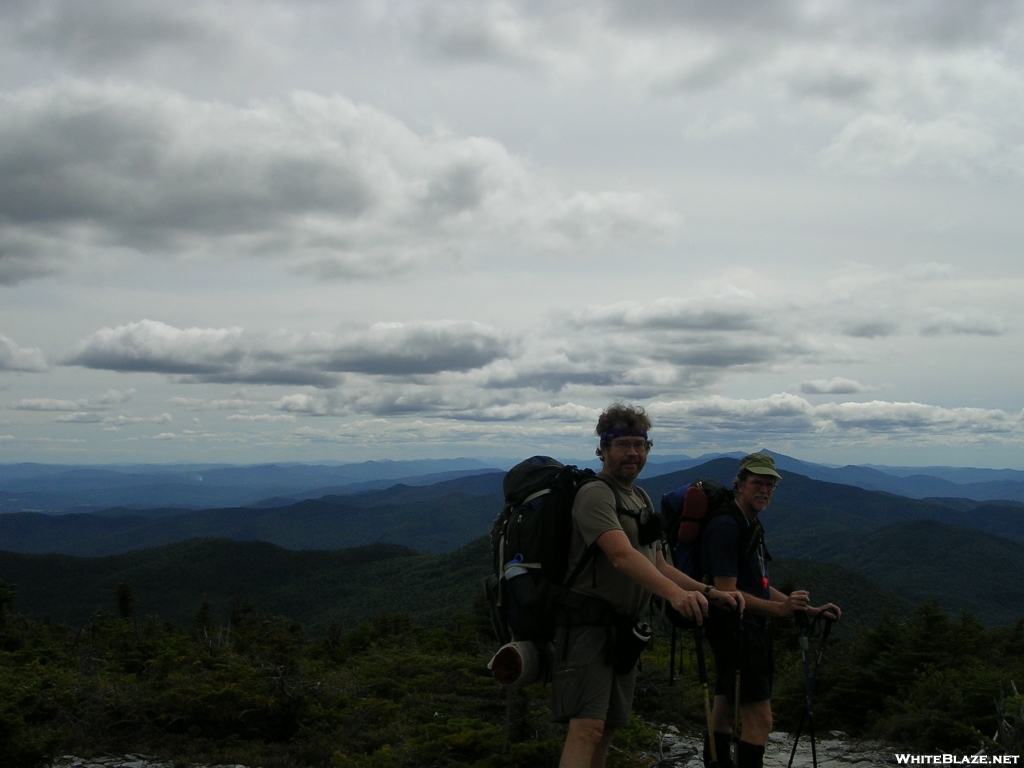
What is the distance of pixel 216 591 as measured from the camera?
162 metres

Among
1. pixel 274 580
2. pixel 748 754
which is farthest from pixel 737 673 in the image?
pixel 274 580

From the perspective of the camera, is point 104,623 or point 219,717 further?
point 104,623

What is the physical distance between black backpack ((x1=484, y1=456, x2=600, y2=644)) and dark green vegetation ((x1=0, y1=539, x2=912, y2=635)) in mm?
110726

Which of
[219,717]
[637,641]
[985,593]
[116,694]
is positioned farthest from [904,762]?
[985,593]

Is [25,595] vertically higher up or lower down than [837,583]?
lower down

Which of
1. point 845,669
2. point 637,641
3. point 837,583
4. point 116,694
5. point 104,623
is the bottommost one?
point 837,583

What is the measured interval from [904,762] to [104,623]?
2179cm

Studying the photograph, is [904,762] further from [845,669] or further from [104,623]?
[104,623]

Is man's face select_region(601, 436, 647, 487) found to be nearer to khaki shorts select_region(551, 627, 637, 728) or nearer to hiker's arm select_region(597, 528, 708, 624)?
hiker's arm select_region(597, 528, 708, 624)

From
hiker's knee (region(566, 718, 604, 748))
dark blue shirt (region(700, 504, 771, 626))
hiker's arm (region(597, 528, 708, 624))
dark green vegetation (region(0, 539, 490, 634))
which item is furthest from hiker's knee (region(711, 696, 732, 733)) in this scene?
dark green vegetation (region(0, 539, 490, 634))

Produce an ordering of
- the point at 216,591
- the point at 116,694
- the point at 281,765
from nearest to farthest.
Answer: the point at 281,765 < the point at 116,694 < the point at 216,591

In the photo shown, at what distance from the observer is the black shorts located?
5.09 metres

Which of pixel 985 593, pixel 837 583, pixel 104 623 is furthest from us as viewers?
pixel 985 593

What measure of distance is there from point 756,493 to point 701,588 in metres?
0.99
